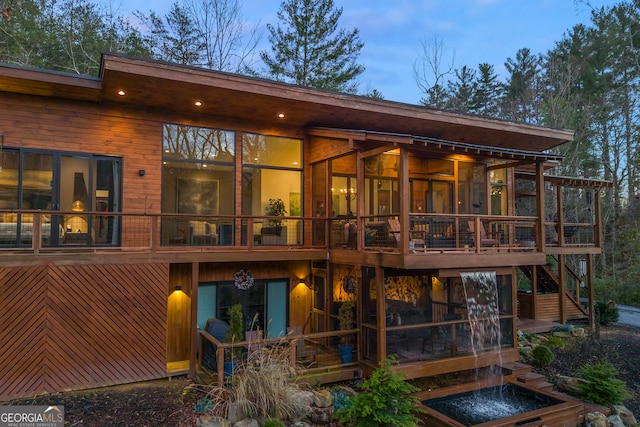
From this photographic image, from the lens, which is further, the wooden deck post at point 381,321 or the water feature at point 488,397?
the wooden deck post at point 381,321

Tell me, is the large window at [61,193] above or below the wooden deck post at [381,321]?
above

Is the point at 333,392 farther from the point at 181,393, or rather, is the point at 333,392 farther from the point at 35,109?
the point at 35,109

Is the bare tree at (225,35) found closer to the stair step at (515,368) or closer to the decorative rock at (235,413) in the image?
the stair step at (515,368)

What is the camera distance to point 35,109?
8312mm

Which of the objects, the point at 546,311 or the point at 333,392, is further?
the point at 546,311

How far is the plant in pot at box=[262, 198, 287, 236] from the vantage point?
403 inches

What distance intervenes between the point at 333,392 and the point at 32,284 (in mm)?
5507

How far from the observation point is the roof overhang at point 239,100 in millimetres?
7727

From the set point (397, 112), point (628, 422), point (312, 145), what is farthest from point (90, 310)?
point (628, 422)

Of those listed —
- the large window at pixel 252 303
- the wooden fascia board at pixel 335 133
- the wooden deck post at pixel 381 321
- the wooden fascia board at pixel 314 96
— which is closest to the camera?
the wooden fascia board at pixel 314 96

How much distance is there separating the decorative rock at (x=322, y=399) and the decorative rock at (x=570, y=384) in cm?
481

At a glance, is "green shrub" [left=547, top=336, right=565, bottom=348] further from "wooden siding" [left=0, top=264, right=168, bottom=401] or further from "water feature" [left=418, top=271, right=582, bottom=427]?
"wooden siding" [left=0, top=264, right=168, bottom=401]

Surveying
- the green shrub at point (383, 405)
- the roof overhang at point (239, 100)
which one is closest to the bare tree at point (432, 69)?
the roof overhang at point (239, 100)

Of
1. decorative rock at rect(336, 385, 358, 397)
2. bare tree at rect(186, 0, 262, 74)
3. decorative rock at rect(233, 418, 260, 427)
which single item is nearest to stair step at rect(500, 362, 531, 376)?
decorative rock at rect(336, 385, 358, 397)
